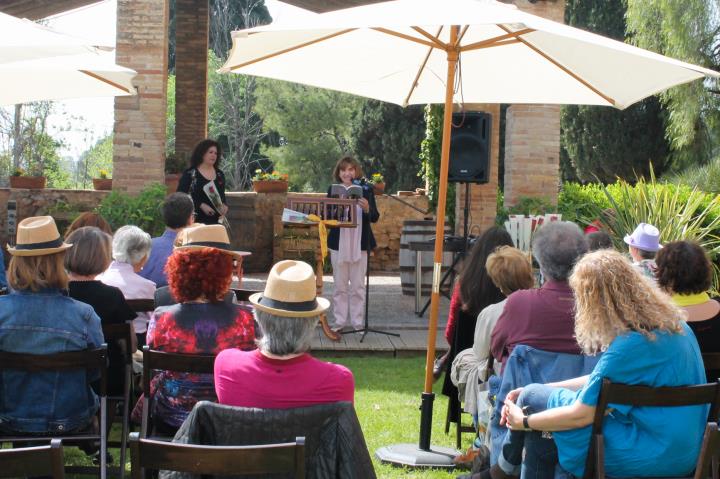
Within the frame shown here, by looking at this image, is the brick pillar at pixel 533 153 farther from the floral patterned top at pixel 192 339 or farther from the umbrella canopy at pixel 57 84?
the floral patterned top at pixel 192 339

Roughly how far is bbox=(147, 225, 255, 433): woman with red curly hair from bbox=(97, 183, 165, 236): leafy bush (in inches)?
241

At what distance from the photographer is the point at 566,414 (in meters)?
3.33

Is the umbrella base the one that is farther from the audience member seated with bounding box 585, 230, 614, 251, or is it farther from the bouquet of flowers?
the bouquet of flowers

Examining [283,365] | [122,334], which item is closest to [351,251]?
[122,334]

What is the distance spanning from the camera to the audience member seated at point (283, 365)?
299cm

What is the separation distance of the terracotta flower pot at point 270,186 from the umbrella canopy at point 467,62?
8.21 meters

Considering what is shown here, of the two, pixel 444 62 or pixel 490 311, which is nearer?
pixel 490 311

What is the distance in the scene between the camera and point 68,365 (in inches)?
151

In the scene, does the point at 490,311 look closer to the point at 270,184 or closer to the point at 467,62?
the point at 467,62

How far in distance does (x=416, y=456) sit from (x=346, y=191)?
3.62 metres

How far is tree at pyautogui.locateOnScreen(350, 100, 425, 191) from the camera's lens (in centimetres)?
2392

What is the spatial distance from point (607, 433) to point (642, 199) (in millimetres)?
6542

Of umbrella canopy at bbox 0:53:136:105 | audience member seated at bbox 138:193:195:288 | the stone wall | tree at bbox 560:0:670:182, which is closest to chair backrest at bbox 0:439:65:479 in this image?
audience member seated at bbox 138:193:195:288

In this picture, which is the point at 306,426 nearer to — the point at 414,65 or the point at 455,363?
the point at 455,363
